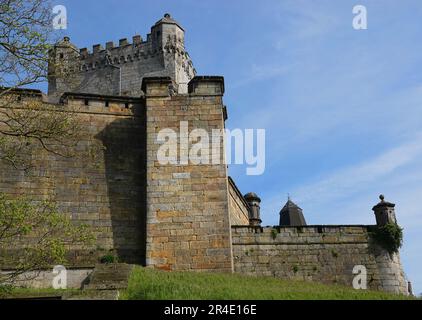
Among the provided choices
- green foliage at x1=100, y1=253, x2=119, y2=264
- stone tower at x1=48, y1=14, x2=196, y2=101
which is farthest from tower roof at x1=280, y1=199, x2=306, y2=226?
green foliage at x1=100, y1=253, x2=119, y2=264

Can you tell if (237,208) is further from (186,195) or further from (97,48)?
(97,48)

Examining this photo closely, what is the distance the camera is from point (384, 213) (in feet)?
59.5

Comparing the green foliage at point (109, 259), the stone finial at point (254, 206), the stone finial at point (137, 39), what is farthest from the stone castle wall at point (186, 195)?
the stone finial at point (137, 39)

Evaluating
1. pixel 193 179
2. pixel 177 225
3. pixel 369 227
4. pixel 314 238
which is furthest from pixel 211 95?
pixel 369 227

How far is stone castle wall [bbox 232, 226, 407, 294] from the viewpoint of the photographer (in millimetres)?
16891

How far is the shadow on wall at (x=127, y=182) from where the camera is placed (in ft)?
52.6

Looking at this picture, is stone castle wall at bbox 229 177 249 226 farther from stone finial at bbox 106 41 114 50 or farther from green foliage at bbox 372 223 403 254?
stone finial at bbox 106 41 114 50

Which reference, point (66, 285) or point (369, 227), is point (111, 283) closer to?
point (66, 285)

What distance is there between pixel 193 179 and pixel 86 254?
372cm

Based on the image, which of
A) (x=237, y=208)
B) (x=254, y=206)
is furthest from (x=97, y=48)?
(x=237, y=208)

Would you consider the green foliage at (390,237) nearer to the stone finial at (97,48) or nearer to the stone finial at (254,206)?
the stone finial at (254,206)

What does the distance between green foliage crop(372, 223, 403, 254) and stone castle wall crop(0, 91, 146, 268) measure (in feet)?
24.9

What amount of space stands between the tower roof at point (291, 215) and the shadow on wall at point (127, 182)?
22743mm

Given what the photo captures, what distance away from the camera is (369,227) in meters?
18.0
